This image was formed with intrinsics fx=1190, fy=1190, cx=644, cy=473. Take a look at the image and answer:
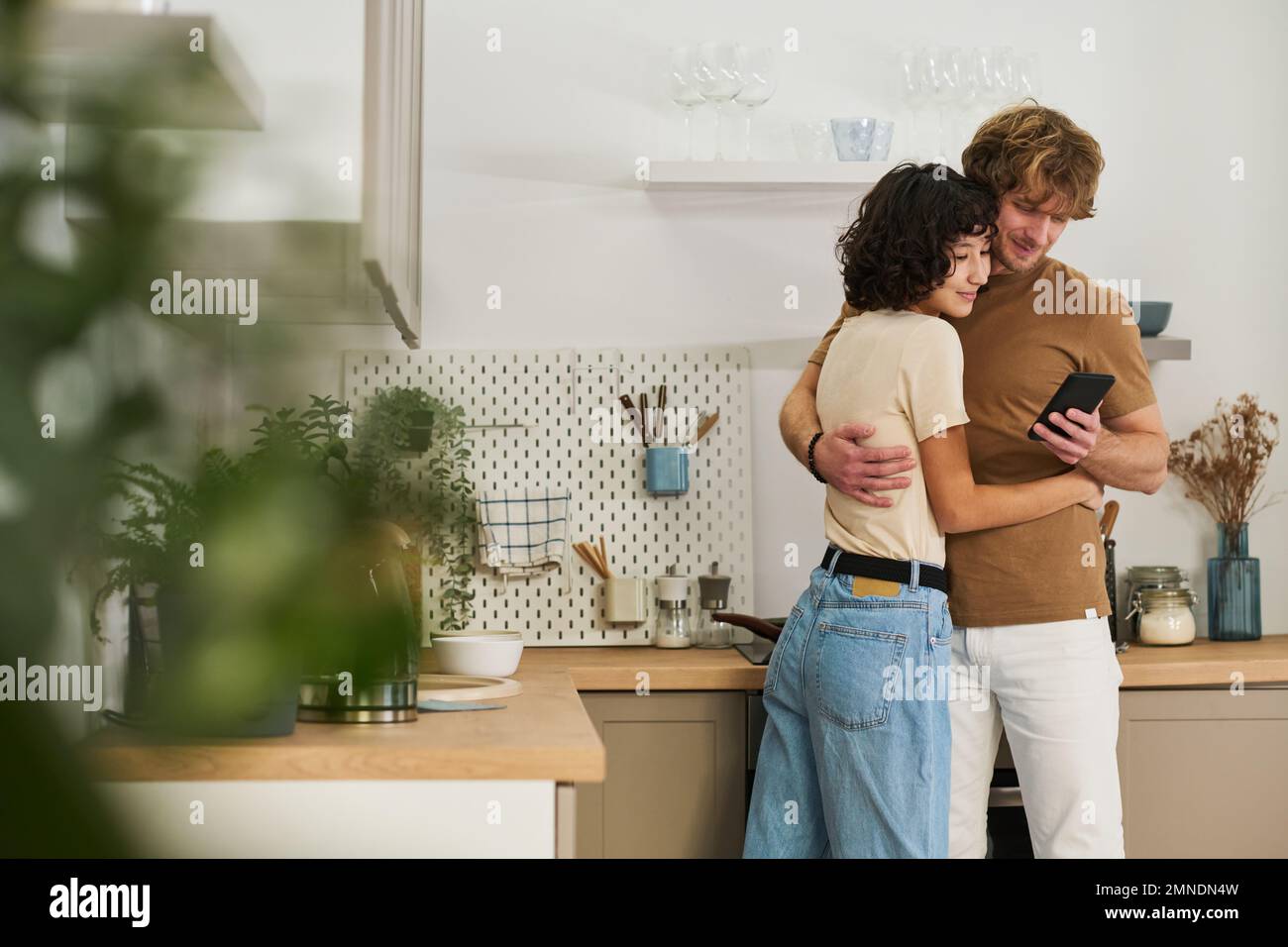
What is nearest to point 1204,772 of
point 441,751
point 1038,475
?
point 1038,475

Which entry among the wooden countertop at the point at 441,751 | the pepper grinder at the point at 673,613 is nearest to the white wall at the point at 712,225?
the pepper grinder at the point at 673,613

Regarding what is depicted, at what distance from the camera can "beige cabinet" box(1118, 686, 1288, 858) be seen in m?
2.10

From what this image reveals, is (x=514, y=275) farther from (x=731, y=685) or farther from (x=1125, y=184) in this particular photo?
(x=1125, y=184)

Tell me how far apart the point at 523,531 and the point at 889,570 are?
1.08 m

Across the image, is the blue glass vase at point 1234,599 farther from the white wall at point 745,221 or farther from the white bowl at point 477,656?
the white bowl at point 477,656

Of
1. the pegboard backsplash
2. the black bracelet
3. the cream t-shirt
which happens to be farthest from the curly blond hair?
the pegboard backsplash

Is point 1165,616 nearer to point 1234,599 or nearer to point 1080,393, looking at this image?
point 1234,599

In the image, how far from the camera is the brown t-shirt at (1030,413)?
173cm

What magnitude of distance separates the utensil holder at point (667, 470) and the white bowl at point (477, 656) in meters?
0.75

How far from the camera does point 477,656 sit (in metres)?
1.79

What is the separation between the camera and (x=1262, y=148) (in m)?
2.71

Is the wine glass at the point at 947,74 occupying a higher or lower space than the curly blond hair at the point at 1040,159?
higher

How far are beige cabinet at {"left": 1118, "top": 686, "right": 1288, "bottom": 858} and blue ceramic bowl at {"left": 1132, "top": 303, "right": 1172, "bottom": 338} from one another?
30.9 inches

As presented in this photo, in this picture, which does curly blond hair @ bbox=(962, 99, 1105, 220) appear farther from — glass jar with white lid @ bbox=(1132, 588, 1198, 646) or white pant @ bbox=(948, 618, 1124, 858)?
glass jar with white lid @ bbox=(1132, 588, 1198, 646)
